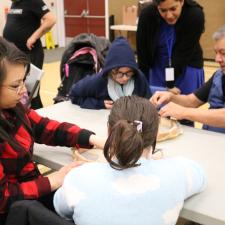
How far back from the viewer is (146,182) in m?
0.92

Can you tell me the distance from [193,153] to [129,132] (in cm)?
60

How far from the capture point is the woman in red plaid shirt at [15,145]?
1.17m

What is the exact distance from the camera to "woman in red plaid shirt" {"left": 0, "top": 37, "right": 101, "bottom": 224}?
1.17 meters

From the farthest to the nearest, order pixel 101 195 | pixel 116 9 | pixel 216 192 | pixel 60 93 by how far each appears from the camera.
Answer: pixel 116 9 < pixel 60 93 < pixel 216 192 < pixel 101 195

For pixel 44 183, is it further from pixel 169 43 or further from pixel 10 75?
pixel 169 43

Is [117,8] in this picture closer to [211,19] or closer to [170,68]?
[211,19]

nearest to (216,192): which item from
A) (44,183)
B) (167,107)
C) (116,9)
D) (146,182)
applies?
(146,182)

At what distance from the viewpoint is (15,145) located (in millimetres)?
1245

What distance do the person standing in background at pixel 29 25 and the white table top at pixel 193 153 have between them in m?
1.46

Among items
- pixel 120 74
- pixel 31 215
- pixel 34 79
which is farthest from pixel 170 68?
pixel 31 215

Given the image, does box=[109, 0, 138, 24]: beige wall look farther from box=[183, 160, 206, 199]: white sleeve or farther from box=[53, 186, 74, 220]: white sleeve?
box=[53, 186, 74, 220]: white sleeve

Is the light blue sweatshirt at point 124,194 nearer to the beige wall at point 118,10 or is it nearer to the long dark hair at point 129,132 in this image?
the long dark hair at point 129,132

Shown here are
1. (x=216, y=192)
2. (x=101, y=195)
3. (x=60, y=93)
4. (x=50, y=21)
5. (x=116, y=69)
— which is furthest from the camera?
(x=50, y=21)

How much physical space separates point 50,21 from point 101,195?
280 cm
